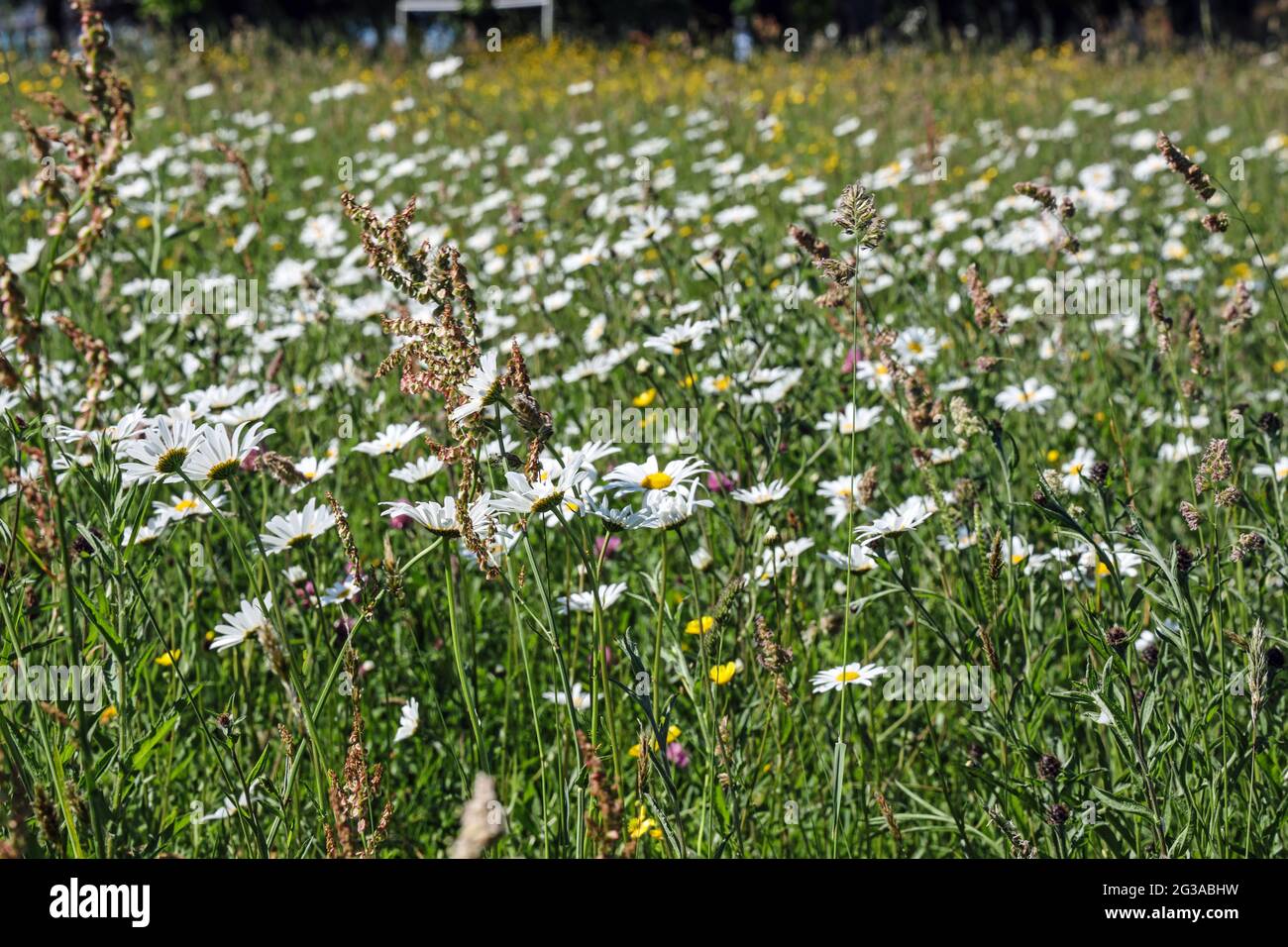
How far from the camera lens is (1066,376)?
3.23 m

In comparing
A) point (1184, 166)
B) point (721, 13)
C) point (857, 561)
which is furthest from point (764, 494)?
point (721, 13)

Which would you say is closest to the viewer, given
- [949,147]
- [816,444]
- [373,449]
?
[373,449]

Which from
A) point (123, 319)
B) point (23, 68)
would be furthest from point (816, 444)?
point (23, 68)

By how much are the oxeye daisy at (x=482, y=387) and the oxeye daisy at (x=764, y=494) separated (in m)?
0.63

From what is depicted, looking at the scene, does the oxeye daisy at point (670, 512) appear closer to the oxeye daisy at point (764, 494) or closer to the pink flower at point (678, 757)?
the oxeye daisy at point (764, 494)

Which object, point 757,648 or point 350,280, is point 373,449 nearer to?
point 757,648

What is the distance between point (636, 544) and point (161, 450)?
142 cm

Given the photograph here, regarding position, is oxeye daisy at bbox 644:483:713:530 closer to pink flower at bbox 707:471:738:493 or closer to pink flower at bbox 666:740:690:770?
pink flower at bbox 666:740:690:770

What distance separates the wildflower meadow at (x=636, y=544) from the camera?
1.42m

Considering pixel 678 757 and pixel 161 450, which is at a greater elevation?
pixel 161 450

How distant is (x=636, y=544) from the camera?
2.79 m

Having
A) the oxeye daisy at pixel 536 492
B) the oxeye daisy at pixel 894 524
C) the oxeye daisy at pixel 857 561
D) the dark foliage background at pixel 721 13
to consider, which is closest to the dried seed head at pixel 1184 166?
the oxeye daisy at pixel 894 524

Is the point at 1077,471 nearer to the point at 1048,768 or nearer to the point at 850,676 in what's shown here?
the point at 850,676

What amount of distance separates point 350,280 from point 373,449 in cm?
196
